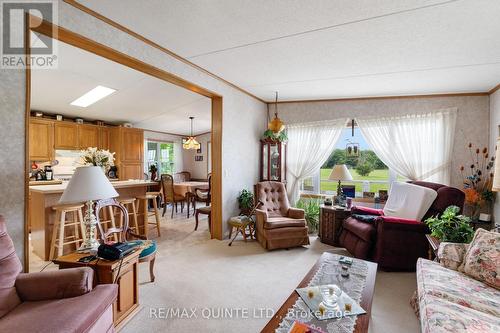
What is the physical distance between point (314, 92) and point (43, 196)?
176 inches

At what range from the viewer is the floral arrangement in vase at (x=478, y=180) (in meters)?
3.84

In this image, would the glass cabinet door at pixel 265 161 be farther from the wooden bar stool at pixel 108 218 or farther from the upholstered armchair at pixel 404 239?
the wooden bar stool at pixel 108 218

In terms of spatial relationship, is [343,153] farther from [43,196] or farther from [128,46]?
[43,196]

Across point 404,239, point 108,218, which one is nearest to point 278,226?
point 404,239

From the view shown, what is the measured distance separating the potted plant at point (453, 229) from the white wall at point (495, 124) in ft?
6.61

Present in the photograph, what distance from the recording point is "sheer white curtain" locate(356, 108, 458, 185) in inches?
166

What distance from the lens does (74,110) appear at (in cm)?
526

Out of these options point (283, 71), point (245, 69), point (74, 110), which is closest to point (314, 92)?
point (283, 71)

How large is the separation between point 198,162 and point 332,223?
20.0 feet

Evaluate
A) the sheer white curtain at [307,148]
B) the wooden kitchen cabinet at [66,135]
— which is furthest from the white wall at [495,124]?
the wooden kitchen cabinet at [66,135]

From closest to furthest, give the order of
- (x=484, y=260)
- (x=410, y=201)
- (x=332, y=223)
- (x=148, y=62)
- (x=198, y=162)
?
(x=484, y=260) < (x=148, y=62) < (x=410, y=201) < (x=332, y=223) < (x=198, y=162)

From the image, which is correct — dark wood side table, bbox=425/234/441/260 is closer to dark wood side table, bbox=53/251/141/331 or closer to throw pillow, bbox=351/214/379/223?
throw pillow, bbox=351/214/379/223

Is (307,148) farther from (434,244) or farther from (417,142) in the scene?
(434,244)

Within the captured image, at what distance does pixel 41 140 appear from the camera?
5082 mm
